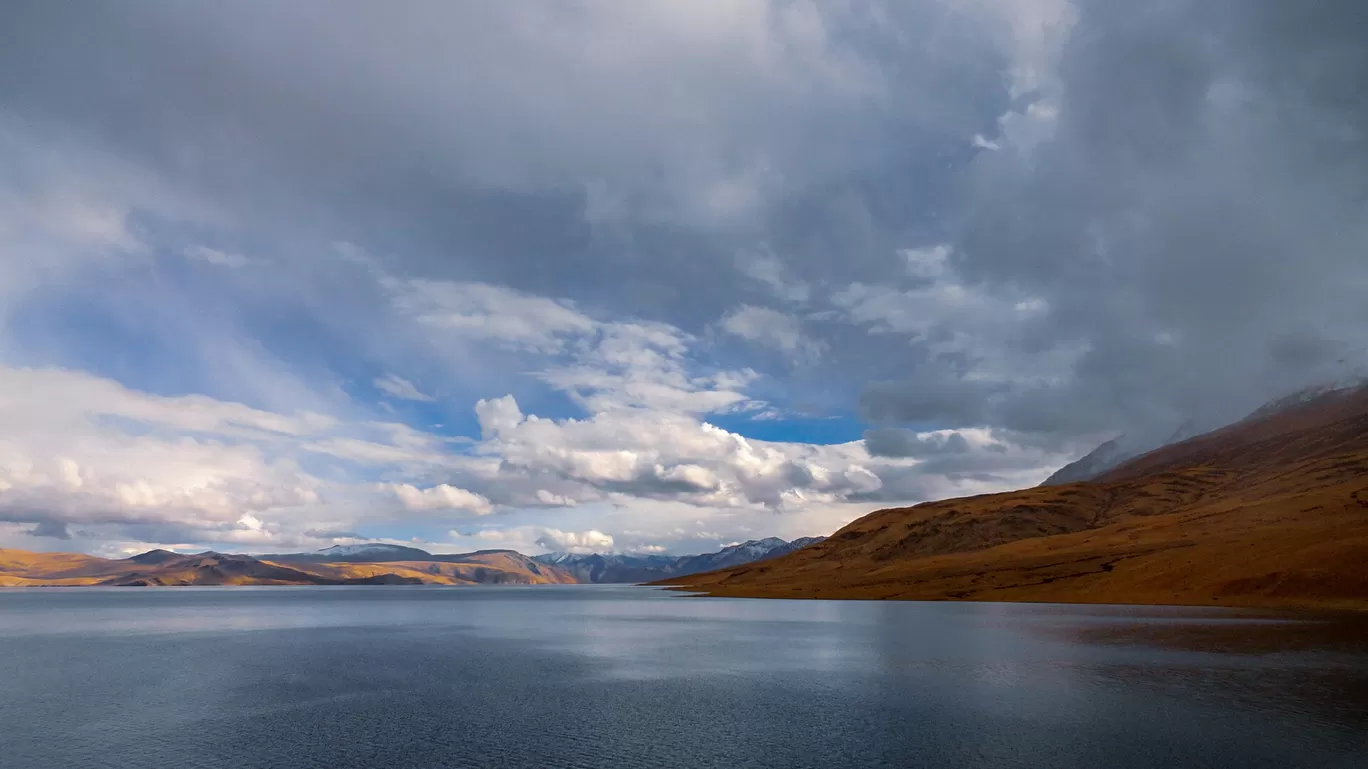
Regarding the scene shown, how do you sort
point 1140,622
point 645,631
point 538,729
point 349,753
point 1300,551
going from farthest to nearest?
point 1300,551
point 645,631
point 1140,622
point 538,729
point 349,753

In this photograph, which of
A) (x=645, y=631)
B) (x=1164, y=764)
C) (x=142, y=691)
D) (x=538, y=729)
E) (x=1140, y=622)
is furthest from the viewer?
(x=645, y=631)

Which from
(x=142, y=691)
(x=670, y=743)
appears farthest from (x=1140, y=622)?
(x=142, y=691)

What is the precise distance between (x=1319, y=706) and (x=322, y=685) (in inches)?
2809

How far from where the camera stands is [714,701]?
55594 millimetres

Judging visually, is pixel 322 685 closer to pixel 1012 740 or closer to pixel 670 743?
pixel 670 743

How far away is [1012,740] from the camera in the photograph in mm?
42562

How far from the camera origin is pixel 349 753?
134 ft

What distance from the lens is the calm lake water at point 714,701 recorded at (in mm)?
40219

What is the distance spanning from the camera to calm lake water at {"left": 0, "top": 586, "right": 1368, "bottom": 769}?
1583 inches

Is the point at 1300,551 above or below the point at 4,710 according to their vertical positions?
above

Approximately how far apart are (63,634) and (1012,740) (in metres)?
141

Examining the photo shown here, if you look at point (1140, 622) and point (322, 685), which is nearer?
point (322, 685)

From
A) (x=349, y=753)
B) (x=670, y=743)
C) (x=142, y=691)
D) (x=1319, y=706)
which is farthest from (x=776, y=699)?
(x=142, y=691)

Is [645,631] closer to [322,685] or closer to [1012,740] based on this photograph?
[322,685]
